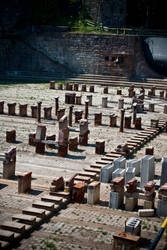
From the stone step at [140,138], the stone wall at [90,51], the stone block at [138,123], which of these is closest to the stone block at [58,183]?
the stone step at [140,138]

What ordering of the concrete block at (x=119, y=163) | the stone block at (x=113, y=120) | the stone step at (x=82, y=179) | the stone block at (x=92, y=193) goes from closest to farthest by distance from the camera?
the stone block at (x=92, y=193)
the stone step at (x=82, y=179)
the concrete block at (x=119, y=163)
the stone block at (x=113, y=120)

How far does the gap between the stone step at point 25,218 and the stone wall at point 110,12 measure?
3486 cm

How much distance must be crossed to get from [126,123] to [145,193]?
993cm

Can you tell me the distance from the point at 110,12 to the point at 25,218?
35.2m

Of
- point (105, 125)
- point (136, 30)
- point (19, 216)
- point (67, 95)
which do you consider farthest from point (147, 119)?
point (136, 30)

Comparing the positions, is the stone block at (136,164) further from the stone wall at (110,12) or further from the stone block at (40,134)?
the stone wall at (110,12)

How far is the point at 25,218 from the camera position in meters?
10.3

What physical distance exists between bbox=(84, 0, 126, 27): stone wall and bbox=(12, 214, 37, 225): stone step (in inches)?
1372

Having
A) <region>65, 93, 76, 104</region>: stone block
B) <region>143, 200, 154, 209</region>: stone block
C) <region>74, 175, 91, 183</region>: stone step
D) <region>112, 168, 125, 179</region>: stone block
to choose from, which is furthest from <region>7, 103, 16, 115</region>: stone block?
<region>143, 200, 154, 209</region>: stone block

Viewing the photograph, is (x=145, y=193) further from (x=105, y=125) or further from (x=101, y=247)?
(x=105, y=125)

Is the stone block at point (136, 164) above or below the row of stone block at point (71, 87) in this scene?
below

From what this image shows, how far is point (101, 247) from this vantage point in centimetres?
942

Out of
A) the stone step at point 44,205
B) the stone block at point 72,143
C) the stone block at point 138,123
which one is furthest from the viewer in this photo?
the stone block at point 138,123

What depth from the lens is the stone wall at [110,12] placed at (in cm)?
4338
